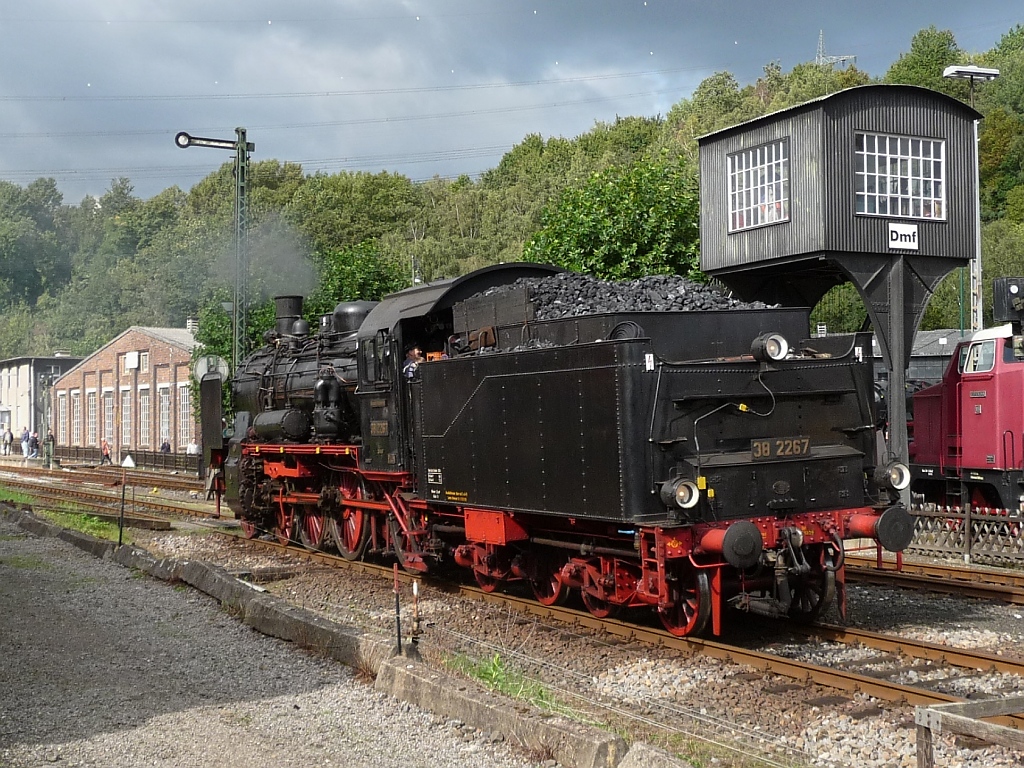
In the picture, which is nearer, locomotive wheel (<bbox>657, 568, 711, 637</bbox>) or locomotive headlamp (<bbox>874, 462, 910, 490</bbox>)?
locomotive wheel (<bbox>657, 568, 711, 637</bbox>)

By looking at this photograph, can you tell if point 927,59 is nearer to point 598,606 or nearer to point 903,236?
point 903,236

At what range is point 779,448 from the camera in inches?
337

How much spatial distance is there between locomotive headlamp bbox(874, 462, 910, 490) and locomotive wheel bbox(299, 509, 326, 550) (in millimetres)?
8358

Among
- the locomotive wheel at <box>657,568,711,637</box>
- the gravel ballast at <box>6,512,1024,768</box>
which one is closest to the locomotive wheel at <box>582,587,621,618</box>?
the gravel ballast at <box>6,512,1024,768</box>

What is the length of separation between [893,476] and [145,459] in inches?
1525

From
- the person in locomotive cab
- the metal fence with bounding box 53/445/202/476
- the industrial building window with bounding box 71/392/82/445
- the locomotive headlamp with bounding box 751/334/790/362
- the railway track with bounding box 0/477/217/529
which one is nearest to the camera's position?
the locomotive headlamp with bounding box 751/334/790/362

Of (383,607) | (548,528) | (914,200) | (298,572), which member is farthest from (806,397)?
(914,200)

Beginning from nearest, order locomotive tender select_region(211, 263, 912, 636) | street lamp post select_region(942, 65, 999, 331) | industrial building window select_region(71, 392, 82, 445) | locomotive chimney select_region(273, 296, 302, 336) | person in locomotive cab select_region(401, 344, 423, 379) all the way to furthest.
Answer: locomotive tender select_region(211, 263, 912, 636)
person in locomotive cab select_region(401, 344, 423, 379)
locomotive chimney select_region(273, 296, 302, 336)
street lamp post select_region(942, 65, 999, 331)
industrial building window select_region(71, 392, 82, 445)

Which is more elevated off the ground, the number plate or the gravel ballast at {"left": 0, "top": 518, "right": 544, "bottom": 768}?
the number plate

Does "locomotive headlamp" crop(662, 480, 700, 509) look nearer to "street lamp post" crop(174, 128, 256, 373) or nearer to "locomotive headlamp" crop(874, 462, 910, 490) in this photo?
"locomotive headlamp" crop(874, 462, 910, 490)

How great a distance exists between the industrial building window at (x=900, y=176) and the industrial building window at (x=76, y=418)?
45.6 m

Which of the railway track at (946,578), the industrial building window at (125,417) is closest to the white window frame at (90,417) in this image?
the industrial building window at (125,417)

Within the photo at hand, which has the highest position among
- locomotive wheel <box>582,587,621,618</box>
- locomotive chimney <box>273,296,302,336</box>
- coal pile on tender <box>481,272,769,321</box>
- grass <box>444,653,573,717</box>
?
locomotive chimney <box>273,296,302,336</box>

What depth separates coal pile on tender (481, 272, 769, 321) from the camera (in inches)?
366
